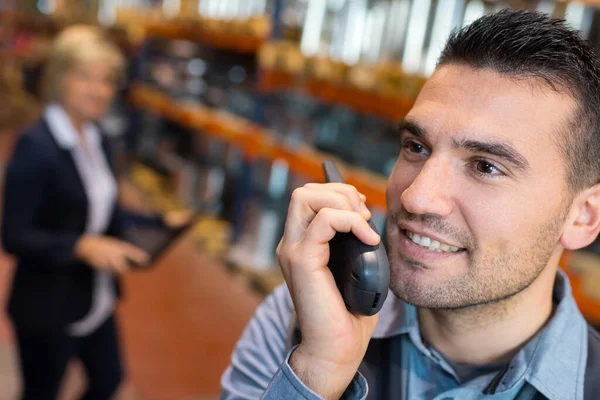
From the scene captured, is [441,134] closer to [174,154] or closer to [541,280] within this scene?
[541,280]

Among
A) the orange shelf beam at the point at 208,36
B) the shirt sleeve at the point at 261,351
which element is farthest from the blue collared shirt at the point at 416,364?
the orange shelf beam at the point at 208,36

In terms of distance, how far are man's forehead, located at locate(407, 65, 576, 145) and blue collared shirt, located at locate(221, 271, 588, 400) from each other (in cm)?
29

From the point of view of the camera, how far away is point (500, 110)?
900mm

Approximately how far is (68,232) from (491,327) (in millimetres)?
1437

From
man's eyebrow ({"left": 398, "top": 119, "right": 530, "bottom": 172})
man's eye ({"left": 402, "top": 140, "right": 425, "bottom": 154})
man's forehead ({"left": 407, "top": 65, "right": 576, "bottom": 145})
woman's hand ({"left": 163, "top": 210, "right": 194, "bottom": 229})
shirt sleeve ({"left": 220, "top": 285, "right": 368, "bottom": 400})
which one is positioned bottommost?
woman's hand ({"left": 163, "top": 210, "right": 194, "bottom": 229})

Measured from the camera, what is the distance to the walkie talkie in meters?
0.81

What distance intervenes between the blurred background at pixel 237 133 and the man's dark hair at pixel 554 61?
1041 mm

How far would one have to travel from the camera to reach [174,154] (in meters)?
5.39

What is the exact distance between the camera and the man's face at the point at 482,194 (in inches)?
35.4

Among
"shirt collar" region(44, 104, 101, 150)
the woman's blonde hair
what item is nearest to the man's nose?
"shirt collar" region(44, 104, 101, 150)

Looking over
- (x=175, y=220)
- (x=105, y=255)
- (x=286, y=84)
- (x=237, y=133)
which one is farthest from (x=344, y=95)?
(x=105, y=255)

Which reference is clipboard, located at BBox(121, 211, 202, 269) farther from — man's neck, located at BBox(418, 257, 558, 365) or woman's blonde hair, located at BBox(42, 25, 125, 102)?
man's neck, located at BBox(418, 257, 558, 365)

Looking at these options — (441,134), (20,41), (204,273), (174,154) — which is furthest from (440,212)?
(20,41)

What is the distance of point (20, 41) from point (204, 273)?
20.1ft
